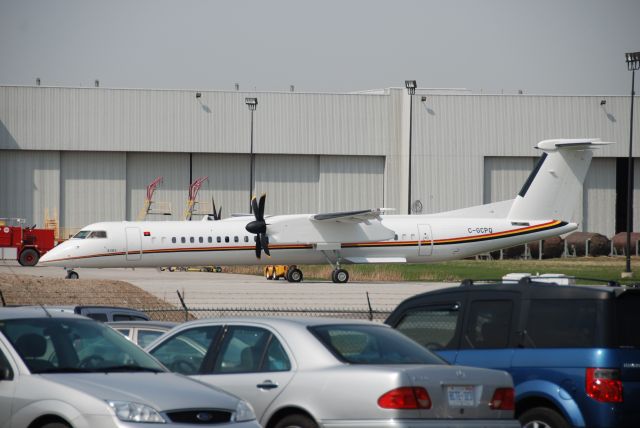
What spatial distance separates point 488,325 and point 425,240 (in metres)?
34.4

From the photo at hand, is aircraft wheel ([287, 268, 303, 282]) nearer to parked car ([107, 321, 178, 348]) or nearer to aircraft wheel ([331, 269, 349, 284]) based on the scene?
aircraft wheel ([331, 269, 349, 284])

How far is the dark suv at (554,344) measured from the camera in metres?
9.86

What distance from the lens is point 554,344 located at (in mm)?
10398

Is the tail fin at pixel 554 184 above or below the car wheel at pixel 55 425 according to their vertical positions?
above

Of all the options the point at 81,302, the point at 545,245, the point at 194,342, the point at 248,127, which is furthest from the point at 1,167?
the point at 194,342

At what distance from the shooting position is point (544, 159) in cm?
4566

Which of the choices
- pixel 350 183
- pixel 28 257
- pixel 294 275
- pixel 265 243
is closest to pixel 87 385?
pixel 265 243

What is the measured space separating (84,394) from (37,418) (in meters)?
0.51

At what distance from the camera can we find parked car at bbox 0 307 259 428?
26.7 feet

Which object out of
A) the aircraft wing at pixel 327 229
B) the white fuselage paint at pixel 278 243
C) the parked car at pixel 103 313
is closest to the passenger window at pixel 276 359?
the parked car at pixel 103 313

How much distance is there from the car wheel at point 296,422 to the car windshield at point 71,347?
120cm

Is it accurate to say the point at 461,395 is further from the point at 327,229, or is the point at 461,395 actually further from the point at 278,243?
the point at 327,229

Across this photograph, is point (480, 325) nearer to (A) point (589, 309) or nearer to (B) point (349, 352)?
(A) point (589, 309)

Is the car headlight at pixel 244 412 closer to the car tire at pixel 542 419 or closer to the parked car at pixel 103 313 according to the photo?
the car tire at pixel 542 419
